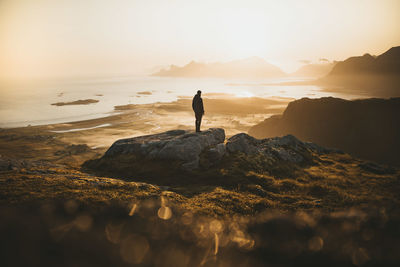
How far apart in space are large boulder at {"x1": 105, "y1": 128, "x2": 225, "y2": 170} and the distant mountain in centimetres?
7715

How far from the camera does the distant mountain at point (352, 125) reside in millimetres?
71062

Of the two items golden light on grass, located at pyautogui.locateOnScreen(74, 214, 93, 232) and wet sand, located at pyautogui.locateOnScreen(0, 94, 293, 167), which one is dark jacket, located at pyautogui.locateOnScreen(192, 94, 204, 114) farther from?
wet sand, located at pyautogui.locateOnScreen(0, 94, 293, 167)

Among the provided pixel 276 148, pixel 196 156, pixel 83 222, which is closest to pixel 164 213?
pixel 83 222

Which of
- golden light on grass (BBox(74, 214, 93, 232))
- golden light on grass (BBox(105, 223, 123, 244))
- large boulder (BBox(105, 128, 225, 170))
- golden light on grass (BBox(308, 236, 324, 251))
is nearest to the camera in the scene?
golden light on grass (BBox(105, 223, 123, 244))

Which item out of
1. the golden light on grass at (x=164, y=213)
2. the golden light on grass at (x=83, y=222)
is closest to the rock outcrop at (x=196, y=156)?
the golden light on grass at (x=164, y=213)

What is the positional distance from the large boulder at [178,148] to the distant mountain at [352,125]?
77.2 meters

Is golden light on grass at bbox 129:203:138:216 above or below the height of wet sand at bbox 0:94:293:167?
above

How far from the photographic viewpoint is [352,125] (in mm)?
80812

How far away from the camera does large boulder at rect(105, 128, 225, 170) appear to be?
57.2 ft

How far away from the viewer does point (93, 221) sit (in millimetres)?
8250

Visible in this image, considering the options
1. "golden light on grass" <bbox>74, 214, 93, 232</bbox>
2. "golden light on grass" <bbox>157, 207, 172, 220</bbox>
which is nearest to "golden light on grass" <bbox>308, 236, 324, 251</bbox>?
"golden light on grass" <bbox>157, 207, 172, 220</bbox>

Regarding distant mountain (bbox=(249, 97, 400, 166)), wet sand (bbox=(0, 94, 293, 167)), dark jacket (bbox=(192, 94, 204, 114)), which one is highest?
dark jacket (bbox=(192, 94, 204, 114))

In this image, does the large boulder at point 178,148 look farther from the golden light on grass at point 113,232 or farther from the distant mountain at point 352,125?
the distant mountain at point 352,125

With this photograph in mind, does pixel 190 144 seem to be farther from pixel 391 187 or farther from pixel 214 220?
pixel 391 187
